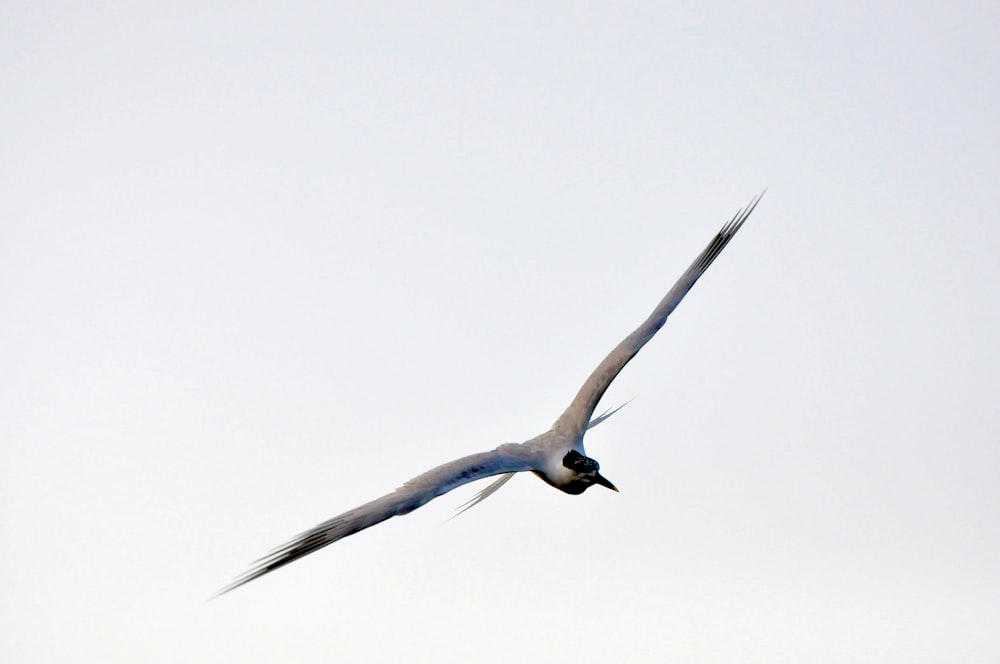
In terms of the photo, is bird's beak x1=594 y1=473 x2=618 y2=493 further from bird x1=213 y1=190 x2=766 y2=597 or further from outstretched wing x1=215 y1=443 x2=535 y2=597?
outstretched wing x1=215 y1=443 x2=535 y2=597

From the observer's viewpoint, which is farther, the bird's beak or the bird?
the bird's beak

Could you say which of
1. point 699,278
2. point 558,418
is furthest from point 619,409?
point 699,278

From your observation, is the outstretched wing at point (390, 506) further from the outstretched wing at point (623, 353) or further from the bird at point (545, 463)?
the outstretched wing at point (623, 353)

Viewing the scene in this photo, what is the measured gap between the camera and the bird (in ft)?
42.0

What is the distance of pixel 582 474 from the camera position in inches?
666

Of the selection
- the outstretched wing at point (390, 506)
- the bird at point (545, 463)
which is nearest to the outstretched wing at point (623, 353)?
the bird at point (545, 463)

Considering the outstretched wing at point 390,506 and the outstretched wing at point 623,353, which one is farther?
the outstretched wing at point 623,353

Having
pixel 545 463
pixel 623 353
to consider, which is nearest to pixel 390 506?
pixel 545 463

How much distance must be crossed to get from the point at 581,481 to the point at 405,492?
416 cm

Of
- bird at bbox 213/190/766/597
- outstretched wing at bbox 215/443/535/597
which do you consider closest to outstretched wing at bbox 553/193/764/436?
bird at bbox 213/190/766/597

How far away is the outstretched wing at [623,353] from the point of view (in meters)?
18.2

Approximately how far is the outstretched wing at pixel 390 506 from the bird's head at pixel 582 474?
73.9 inches

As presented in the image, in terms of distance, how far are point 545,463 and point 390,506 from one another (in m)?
4.16

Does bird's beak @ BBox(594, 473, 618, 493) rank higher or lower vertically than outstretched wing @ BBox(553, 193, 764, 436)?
lower
